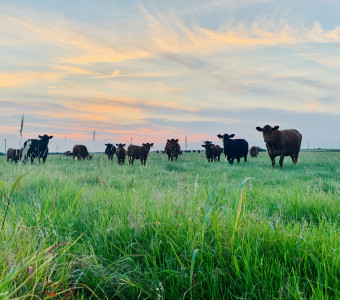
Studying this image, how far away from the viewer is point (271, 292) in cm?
206

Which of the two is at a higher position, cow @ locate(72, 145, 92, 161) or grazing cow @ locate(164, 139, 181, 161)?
grazing cow @ locate(164, 139, 181, 161)

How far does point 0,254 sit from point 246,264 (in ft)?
5.56

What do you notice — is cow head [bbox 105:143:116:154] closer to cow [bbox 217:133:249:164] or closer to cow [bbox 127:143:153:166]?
cow [bbox 127:143:153:166]

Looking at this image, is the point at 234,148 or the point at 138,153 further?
the point at 138,153

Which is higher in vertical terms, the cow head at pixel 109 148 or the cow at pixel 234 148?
the cow at pixel 234 148

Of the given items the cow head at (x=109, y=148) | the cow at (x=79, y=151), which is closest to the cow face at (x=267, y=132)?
the cow head at (x=109, y=148)

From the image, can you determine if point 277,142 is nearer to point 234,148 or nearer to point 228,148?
point 234,148

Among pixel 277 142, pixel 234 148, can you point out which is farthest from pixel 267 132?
pixel 234 148

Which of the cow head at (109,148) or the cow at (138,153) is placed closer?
the cow at (138,153)

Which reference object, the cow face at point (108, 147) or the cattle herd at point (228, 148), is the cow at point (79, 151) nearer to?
the cattle herd at point (228, 148)

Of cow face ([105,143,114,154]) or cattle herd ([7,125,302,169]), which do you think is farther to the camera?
cow face ([105,143,114,154])

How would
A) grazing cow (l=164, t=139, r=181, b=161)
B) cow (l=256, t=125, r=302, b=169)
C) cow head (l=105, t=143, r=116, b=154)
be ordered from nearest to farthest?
1. cow (l=256, t=125, r=302, b=169)
2. grazing cow (l=164, t=139, r=181, b=161)
3. cow head (l=105, t=143, r=116, b=154)

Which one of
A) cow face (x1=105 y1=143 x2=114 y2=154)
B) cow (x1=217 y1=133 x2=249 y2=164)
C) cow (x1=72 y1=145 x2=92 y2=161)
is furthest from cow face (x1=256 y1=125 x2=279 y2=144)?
cow (x1=72 y1=145 x2=92 y2=161)

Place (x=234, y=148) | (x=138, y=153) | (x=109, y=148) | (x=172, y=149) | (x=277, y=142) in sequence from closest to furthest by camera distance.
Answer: (x=277, y=142) → (x=234, y=148) → (x=138, y=153) → (x=172, y=149) → (x=109, y=148)
